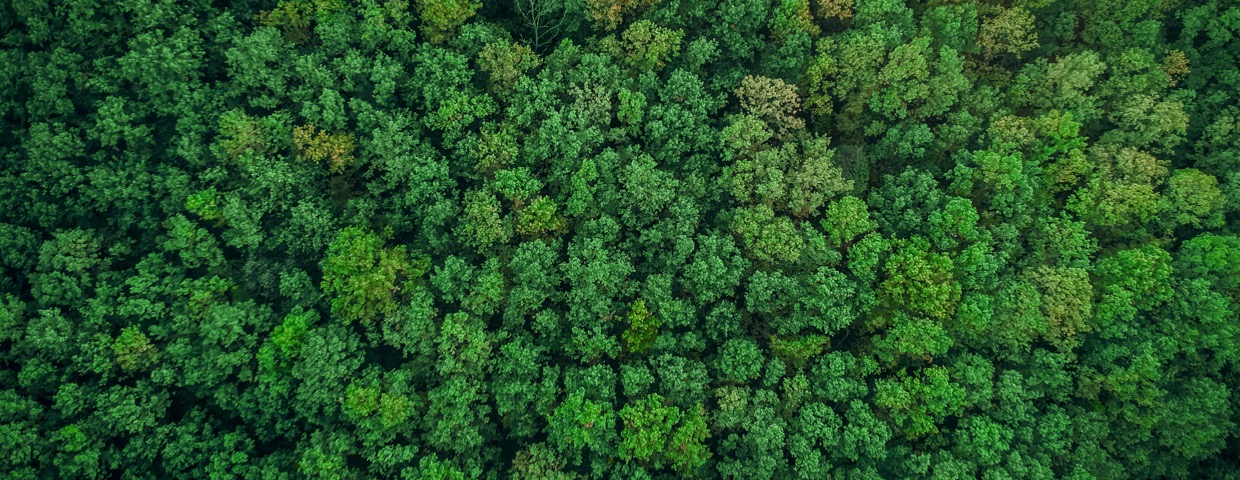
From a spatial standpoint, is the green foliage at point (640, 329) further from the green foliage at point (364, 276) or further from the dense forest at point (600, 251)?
the green foliage at point (364, 276)

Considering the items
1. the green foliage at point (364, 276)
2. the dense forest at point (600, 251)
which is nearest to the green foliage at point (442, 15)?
the dense forest at point (600, 251)

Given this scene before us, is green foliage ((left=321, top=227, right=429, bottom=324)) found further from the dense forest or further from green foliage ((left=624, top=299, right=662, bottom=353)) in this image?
green foliage ((left=624, top=299, right=662, bottom=353))

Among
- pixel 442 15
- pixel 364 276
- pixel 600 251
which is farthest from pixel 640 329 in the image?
pixel 442 15

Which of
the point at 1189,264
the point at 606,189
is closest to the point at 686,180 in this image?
the point at 606,189

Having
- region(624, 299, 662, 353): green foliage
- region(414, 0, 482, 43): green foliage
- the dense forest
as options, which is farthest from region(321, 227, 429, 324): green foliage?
region(414, 0, 482, 43): green foliage

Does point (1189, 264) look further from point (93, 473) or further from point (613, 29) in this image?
point (93, 473)

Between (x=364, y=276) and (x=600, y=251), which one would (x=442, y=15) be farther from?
(x=600, y=251)

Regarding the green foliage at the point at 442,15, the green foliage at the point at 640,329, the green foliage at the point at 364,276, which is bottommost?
the green foliage at the point at 364,276

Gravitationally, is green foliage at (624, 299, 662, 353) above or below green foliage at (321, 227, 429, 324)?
above
